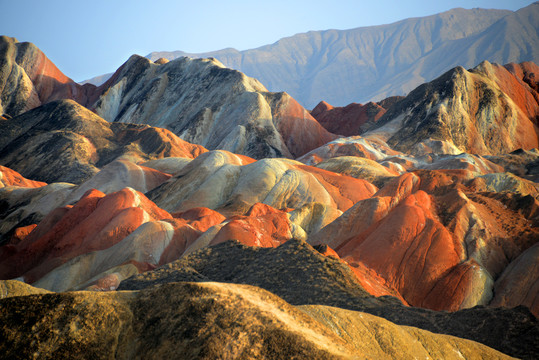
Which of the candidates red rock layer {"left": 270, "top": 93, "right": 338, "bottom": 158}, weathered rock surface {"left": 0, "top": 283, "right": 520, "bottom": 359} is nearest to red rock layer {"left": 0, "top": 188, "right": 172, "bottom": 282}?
weathered rock surface {"left": 0, "top": 283, "right": 520, "bottom": 359}

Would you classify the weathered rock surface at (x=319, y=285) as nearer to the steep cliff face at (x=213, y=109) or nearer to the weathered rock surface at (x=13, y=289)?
the weathered rock surface at (x=13, y=289)

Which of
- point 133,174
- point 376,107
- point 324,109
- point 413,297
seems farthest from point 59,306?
point 324,109

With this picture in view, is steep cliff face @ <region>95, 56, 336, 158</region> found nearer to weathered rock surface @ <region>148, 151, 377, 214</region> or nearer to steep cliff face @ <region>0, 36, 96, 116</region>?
steep cliff face @ <region>0, 36, 96, 116</region>

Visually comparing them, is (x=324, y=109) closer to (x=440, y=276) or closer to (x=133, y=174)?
(x=133, y=174)

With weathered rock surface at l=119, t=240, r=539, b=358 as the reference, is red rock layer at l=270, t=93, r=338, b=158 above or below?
below

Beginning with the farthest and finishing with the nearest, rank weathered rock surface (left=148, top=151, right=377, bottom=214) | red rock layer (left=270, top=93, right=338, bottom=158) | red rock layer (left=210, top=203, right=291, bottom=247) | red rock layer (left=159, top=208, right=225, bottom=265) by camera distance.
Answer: red rock layer (left=270, top=93, right=338, bottom=158) < weathered rock surface (left=148, top=151, right=377, bottom=214) < red rock layer (left=159, top=208, right=225, bottom=265) < red rock layer (left=210, top=203, right=291, bottom=247)

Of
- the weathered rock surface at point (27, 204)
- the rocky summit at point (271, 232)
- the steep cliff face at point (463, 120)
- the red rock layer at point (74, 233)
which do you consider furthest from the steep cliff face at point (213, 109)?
the red rock layer at point (74, 233)

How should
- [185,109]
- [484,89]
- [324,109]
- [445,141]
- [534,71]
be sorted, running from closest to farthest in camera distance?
[445,141] < [484,89] < [185,109] < [534,71] < [324,109]

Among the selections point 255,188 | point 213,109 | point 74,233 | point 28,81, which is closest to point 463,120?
point 213,109
